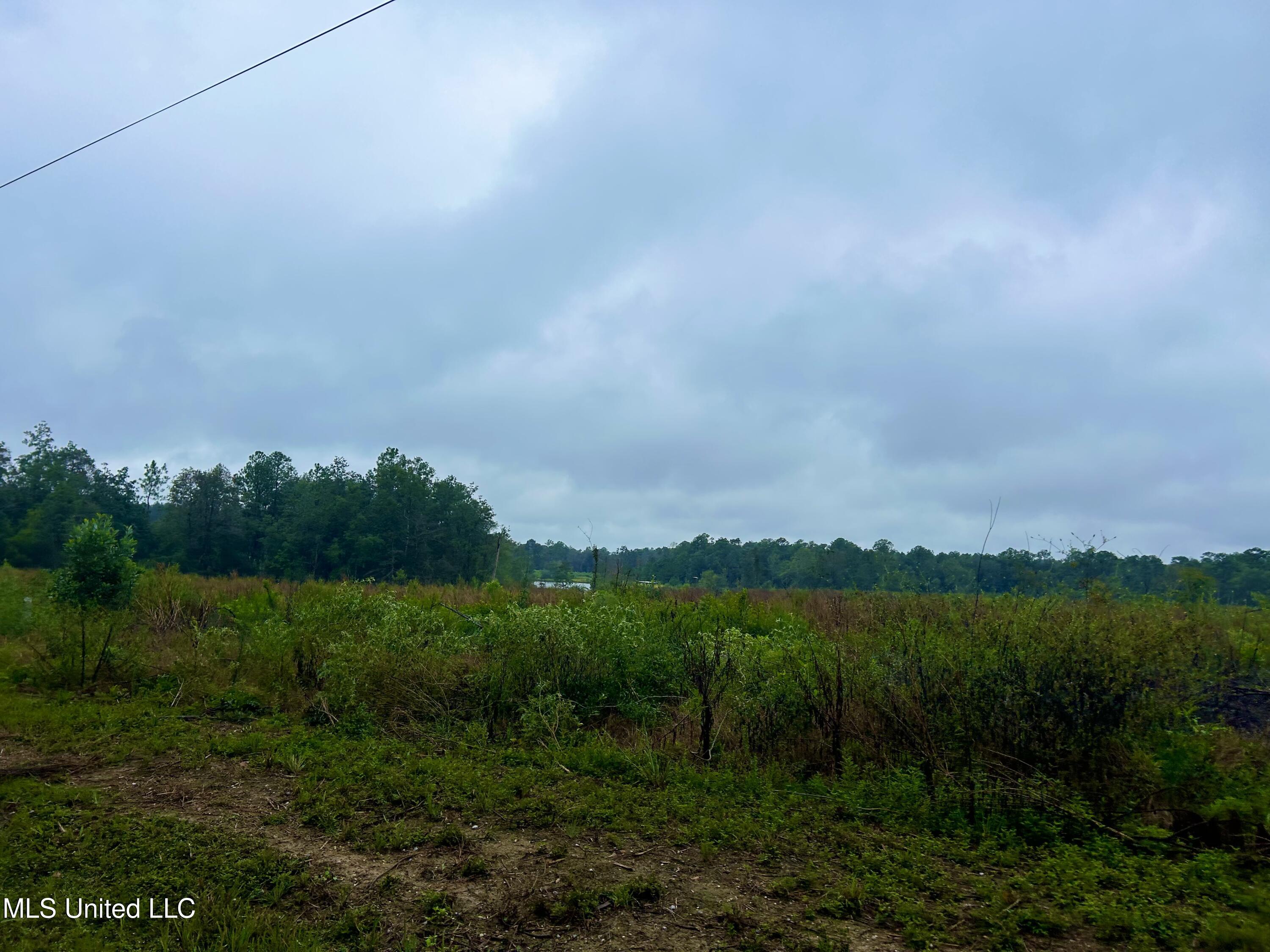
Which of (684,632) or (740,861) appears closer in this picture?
(740,861)

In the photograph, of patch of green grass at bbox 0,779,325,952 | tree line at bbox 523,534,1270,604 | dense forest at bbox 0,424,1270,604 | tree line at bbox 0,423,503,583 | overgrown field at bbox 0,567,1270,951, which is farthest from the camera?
tree line at bbox 0,423,503,583

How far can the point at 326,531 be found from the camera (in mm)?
40906

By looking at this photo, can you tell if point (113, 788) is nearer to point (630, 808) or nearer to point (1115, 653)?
point (630, 808)

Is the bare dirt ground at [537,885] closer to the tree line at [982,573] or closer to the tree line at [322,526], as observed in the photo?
the tree line at [982,573]

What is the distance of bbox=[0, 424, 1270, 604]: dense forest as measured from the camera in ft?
82.7

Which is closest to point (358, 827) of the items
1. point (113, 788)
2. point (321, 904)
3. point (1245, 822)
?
point (321, 904)

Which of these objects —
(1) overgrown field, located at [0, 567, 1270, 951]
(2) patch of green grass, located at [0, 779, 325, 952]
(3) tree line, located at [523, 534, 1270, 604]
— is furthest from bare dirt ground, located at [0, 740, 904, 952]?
(3) tree line, located at [523, 534, 1270, 604]

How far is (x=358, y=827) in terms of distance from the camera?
4512 millimetres

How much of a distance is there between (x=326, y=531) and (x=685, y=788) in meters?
40.3

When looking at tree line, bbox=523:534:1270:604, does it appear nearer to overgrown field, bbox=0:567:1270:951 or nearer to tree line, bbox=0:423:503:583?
overgrown field, bbox=0:567:1270:951

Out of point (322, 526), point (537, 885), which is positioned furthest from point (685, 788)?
point (322, 526)

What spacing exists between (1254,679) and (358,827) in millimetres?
8442

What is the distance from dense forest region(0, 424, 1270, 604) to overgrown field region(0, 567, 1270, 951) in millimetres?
11060

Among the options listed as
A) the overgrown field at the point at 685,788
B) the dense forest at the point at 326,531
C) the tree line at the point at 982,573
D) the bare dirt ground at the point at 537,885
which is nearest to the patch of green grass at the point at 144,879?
the overgrown field at the point at 685,788
